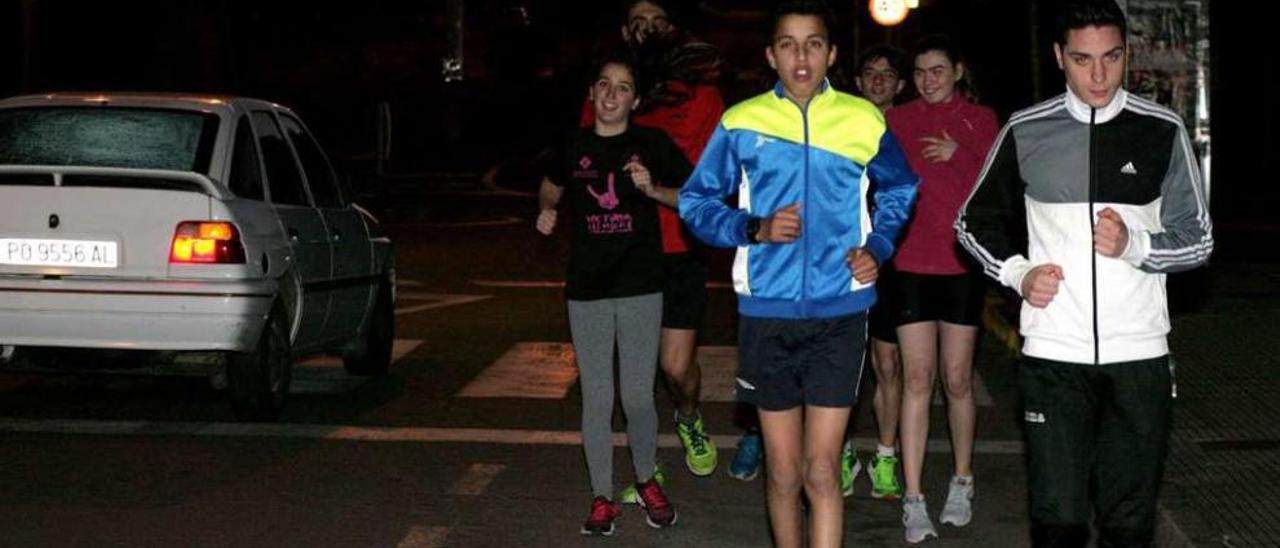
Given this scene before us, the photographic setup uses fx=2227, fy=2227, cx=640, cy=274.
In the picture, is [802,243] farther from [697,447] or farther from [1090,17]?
[697,447]

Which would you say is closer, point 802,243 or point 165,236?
point 802,243

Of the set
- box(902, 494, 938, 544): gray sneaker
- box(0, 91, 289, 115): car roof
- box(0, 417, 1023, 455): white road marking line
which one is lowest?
box(0, 417, 1023, 455): white road marking line

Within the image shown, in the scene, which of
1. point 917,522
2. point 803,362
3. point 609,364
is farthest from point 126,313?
point 803,362

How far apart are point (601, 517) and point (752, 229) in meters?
2.14

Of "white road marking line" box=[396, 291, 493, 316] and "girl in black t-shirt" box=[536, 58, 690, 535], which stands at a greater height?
"girl in black t-shirt" box=[536, 58, 690, 535]


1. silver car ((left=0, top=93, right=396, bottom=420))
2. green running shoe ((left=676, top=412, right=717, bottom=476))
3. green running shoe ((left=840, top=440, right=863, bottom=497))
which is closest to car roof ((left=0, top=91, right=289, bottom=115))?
silver car ((left=0, top=93, right=396, bottom=420))

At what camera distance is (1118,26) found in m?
5.87

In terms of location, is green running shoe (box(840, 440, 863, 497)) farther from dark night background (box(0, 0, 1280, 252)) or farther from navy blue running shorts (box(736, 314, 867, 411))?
navy blue running shorts (box(736, 314, 867, 411))

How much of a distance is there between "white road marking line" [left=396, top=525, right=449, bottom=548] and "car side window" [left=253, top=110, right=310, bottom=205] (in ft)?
11.0

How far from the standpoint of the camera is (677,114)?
8867 millimetres

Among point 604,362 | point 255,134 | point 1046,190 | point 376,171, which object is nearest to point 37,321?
point 255,134

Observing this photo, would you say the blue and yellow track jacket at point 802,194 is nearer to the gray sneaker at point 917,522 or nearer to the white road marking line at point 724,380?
the gray sneaker at point 917,522

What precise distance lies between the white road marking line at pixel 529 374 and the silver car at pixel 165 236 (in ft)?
3.65

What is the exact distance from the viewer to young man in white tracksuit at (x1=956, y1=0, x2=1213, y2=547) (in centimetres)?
582
